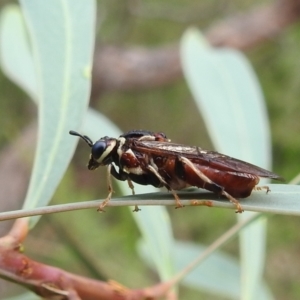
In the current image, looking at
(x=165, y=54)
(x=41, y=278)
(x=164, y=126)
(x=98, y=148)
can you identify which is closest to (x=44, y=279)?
(x=41, y=278)

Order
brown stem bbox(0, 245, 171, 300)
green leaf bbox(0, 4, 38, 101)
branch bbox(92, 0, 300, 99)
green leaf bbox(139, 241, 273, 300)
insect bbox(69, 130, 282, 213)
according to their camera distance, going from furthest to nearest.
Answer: branch bbox(92, 0, 300, 99) → green leaf bbox(139, 241, 273, 300) → green leaf bbox(0, 4, 38, 101) → insect bbox(69, 130, 282, 213) → brown stem bbox(0, 245, 171, 300)

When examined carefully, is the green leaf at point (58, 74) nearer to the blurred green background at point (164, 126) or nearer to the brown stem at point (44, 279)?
the brown stem at point (44, 279)

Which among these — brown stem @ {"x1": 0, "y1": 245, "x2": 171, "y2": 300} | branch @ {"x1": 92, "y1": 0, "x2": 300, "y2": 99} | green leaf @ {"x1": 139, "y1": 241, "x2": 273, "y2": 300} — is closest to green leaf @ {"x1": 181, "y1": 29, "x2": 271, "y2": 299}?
green leaf @ {"x1": 139, "y1": 241, "x2": 273, "y2": 300}

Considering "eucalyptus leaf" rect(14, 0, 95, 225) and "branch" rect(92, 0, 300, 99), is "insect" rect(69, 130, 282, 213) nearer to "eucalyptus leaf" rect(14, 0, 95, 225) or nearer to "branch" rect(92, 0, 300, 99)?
"eucalyptus leaf" rect(14, 0, 95, 225)

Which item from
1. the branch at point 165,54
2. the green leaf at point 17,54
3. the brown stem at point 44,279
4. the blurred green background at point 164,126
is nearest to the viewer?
the brown stem at point 44,279

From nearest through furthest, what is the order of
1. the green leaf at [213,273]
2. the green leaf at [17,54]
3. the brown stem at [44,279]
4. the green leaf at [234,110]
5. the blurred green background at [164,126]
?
the brown stem at [44,279], the green leaf at [234,110], the green leaf at [17,54], the green leaf at [213,273], the blurred green background at [164,126]

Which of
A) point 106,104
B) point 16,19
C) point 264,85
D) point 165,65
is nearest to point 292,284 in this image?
point 264,85

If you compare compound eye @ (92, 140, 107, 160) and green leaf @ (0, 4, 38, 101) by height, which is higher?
green leaf @ (0, 4, 38, 101)

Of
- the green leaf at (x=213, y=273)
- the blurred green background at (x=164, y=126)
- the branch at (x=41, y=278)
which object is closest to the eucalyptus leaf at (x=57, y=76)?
the branch at (x=41, y=278)

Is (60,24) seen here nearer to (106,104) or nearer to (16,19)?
(16,19)
